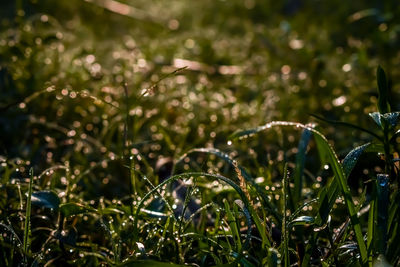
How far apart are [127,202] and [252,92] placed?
4.98 ft

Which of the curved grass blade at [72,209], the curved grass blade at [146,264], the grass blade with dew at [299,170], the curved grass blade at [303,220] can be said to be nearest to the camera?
the curved grass blade at [146,264]

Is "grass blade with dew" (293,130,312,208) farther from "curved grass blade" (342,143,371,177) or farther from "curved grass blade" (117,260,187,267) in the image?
"curved grass blade" (117,260,187,267)

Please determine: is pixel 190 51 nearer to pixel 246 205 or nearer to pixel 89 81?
pixel 89 81

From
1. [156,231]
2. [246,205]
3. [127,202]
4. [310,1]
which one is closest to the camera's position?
[246,205]

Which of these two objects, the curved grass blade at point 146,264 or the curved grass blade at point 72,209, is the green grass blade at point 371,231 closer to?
the curved grass blade at point 146,264

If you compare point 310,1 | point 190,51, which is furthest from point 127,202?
point 310,1

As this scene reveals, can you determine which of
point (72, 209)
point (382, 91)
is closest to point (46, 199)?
point (72, 209)

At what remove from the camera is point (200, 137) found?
2.55m

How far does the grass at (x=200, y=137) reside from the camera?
1.36 m

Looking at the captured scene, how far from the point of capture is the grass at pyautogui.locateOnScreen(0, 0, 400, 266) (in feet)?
4.47

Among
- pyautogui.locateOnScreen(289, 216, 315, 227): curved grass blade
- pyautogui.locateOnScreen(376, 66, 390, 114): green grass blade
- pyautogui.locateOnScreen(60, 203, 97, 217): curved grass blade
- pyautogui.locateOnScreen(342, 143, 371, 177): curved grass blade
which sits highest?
pyautogui.locateOnScreen(376, 66, 390, 114): green grass blade

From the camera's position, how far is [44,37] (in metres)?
2.88

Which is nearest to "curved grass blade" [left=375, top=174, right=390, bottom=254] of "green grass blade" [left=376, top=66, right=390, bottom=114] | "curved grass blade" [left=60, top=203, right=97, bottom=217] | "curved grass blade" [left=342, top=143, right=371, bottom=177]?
"curved grass blade" [left=342, top=143, right=371, bottom=177]

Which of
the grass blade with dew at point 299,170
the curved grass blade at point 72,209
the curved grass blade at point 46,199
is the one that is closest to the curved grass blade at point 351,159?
the grass blade with dew at point 299,170
